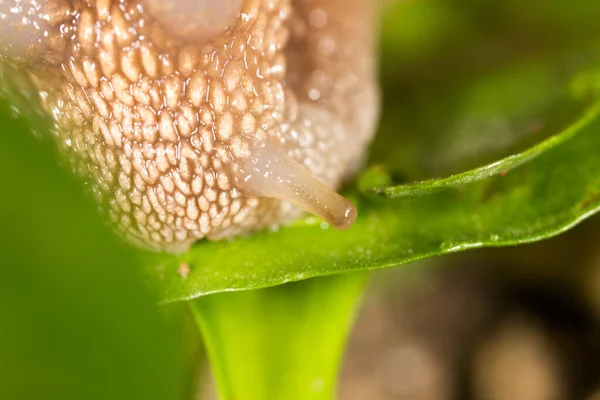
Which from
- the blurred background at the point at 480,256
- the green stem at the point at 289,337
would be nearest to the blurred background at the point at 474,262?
the blurred background at the point at 480,256

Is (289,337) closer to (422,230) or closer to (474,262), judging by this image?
(422,230)

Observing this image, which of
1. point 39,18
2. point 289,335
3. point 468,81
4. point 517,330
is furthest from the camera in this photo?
point 517,330

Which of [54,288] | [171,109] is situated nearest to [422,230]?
[171,109]

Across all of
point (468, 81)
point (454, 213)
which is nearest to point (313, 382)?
point (454, 213)

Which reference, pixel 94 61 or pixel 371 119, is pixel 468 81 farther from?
pixel 94 61

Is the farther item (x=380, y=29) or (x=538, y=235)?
(x=380, y=29)

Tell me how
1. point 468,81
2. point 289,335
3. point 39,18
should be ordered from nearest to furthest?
point 39,18
point 289,335
point 468,81

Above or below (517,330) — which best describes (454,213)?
above

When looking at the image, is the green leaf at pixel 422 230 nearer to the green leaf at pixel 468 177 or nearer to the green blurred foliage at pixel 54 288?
the green leaf at pixel 468 177
